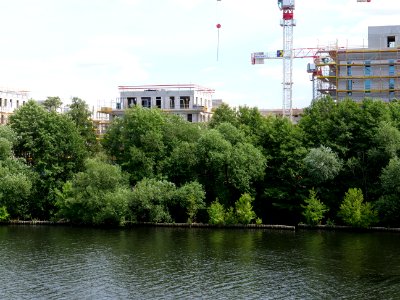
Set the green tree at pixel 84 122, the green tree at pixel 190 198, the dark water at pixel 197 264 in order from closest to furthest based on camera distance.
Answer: the dark water at pixel 197 264 < the green tree at pixel 190 198 < the green tree at pixel 84 122

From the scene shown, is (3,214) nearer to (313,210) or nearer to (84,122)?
(84,122)

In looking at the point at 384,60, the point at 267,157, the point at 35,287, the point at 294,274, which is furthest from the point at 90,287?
the point at 384,60

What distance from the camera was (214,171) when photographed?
80.1m

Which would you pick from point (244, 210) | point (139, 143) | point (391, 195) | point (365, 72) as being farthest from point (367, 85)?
point (139, 143)

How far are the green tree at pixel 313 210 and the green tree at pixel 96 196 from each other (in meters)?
19.7

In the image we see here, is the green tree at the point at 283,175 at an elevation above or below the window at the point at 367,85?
below

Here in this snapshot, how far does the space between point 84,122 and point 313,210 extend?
126 feet

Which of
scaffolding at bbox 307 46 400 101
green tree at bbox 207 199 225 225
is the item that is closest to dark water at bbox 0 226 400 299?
green tree at bbox 207 199 225 225

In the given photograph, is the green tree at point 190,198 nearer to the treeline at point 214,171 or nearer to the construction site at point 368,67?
the treeline at point 214,171

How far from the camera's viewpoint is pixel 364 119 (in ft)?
256

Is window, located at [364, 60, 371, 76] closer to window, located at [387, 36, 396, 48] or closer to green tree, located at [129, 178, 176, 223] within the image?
window, located at [387, 36, 396, 48]

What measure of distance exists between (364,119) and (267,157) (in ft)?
38.8

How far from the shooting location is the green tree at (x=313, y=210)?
74312 mm

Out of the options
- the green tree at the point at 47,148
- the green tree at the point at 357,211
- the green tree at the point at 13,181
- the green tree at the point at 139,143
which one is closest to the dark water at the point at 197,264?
the green tree at the point at 357,211
